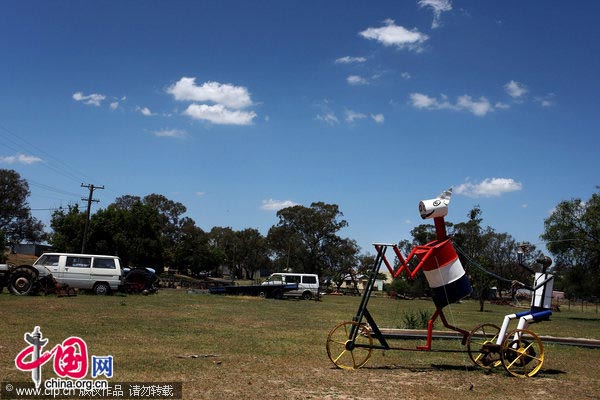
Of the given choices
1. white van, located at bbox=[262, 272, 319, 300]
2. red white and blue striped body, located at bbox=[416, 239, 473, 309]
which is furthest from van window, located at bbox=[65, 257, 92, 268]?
red white and blue striped body, located at bbox=[416, 239, 473, 309]

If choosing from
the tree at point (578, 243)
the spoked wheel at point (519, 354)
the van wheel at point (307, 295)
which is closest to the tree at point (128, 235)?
the van wheel at point (307, 295)

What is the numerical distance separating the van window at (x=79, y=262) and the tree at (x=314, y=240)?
151 ft

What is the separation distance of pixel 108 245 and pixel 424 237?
30863 mm

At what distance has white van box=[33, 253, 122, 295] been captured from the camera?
2441 centimetres

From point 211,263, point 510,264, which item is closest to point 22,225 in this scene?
point 211,263

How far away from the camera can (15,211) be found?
69000 millimetres

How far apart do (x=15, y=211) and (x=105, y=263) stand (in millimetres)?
51384

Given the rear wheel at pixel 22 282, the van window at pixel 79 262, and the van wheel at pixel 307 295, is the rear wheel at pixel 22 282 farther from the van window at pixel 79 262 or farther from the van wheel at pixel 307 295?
the van wheel at pixel 307 295

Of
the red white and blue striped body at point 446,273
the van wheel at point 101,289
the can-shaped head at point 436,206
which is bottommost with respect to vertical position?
the van wheel at point 101,289

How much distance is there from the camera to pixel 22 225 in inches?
2768

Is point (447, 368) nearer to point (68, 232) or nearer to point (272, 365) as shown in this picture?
point (272, 365)

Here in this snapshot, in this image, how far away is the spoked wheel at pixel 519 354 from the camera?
8977mm

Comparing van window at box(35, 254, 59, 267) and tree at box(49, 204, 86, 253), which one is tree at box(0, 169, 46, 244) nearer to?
tree at box(49, 204, 86, 253)

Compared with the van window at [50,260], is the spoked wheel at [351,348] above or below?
below
